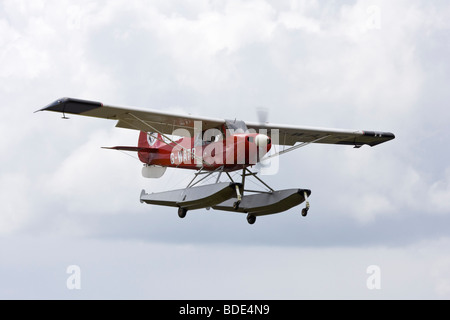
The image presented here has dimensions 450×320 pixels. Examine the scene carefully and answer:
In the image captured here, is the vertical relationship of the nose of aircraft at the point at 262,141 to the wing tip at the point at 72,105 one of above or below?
below

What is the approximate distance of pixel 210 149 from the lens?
2319cm

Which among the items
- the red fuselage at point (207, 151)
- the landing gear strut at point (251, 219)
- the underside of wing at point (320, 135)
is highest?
the underside of wing at point (320, 135)

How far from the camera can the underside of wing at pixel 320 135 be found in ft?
81.8

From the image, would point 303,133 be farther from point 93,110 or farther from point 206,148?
point 93,110

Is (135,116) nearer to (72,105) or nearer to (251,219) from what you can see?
(72,105)

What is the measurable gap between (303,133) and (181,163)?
3808 millimetres

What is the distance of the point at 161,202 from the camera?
2438cm

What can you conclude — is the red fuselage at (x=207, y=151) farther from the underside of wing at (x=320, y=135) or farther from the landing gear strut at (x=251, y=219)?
the landing gear strut at (x=251, y=219)

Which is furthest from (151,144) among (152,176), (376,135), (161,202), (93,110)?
(376,135)

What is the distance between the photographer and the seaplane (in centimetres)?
2208

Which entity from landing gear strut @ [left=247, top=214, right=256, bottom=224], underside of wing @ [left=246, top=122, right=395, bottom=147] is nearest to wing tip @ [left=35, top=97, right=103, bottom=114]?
underside of wing @ [left=246, top=122, right=395, bottom=147]

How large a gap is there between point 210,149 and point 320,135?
4285 millimetres

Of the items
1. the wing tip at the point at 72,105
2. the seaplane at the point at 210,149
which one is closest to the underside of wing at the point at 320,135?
the seaplane at the point at 210,149

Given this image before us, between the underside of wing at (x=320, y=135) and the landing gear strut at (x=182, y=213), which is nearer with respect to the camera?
the landing gear strut at (x=182, y=213)
